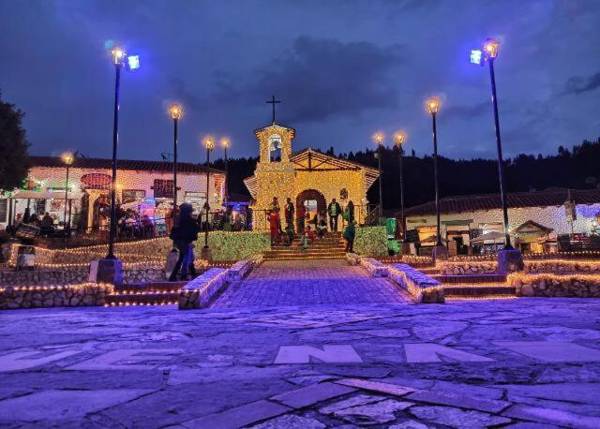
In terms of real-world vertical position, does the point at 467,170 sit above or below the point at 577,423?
above

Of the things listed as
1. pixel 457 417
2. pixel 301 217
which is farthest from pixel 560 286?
pixel 301 217

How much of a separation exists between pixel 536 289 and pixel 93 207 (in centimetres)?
3082

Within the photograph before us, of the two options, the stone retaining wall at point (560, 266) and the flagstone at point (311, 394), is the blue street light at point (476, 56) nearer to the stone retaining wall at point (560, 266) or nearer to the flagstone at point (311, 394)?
the stone retaining wall at point (560, 266)

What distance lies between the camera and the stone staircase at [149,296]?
10250 millimetres

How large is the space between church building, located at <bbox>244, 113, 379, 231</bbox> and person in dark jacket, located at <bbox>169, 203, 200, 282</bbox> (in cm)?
1431

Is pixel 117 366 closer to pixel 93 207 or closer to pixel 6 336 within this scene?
pixel 6 336

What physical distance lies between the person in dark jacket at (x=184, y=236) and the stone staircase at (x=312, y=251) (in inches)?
298

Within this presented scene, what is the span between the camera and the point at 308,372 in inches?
148

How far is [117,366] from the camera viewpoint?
13.7 feet

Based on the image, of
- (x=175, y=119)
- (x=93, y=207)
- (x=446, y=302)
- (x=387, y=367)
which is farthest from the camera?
(x=93, y=207)

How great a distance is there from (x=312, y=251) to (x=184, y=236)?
9.25 m

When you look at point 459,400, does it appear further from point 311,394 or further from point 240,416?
point 240,416

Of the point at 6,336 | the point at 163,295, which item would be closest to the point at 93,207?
the point at 163,295

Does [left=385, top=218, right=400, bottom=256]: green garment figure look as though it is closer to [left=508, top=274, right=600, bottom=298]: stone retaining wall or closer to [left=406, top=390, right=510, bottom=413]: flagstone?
[left=508, top=274, right=600, bottom=298]: stone retaining wall
